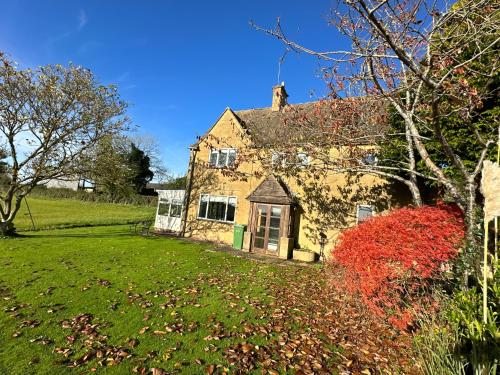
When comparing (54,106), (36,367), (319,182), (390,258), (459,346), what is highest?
(54,106)

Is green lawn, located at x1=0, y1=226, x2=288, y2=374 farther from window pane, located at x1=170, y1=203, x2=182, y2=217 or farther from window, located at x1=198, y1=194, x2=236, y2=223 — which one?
window pane, located at x1=170, y1=203, x2=182, y2=217

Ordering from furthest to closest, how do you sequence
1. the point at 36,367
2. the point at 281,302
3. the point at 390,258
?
1. the point at 281,302
2. the point at 390,258
3. the point at 36,367

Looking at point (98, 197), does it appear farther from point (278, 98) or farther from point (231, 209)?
point (278, 98)

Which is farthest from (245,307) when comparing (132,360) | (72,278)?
(72,278)

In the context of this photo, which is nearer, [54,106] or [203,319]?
[203,319]

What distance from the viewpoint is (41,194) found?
46375mm

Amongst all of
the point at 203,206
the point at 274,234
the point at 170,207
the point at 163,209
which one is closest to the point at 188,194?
the point at 203,206

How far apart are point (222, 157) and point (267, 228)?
265 inches

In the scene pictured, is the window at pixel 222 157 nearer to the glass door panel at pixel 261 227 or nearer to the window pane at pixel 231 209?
the window pane at pixel 231 209

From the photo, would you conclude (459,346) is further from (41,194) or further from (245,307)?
(41,194)

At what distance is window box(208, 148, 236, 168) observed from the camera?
19.1 meters

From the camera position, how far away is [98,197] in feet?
143

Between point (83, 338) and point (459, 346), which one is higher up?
point (459, 346)

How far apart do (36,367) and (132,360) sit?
1481 millimetres
